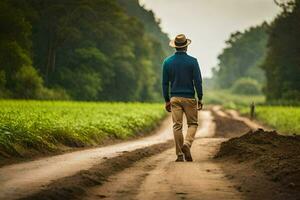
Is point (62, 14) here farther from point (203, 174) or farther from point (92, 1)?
point (203, 174)

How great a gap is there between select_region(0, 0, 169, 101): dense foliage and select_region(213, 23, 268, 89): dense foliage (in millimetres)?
77001

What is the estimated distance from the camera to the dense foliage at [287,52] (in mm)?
65062

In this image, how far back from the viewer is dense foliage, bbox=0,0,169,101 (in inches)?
1832

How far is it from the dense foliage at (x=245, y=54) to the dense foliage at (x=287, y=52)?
79156 millimetres

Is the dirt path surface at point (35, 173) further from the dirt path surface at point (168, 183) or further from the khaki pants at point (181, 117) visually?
the khaki pants at point (181, 117)

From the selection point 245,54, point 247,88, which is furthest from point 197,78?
point 245,54

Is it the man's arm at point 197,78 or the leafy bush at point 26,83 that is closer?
the man's arm at point 197,78

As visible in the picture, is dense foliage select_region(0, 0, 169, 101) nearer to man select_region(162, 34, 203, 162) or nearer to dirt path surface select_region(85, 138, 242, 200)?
man select_region(162, 34, 203, 162)

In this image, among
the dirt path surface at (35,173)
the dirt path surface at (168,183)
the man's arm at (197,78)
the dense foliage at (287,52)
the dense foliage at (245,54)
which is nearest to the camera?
the dirt path surface at (35,173)

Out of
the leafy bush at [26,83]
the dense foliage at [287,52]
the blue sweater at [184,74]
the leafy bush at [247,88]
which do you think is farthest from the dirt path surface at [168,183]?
the leafy bush at [247,88]

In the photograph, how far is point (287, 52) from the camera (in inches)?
2640

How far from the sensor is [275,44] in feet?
227

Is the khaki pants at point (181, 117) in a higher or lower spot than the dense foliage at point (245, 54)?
lower

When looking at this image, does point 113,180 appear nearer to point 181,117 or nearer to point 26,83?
point 181,117
